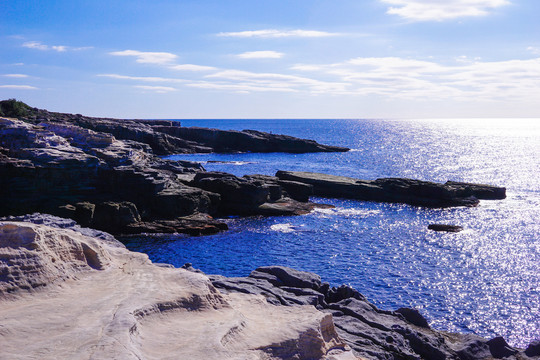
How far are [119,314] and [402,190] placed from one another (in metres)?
62.7

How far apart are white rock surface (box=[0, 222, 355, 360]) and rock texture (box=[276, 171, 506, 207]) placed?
5647 cm

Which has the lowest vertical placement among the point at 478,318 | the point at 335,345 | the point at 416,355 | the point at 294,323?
the point at 478,318

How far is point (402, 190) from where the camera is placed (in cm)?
7062

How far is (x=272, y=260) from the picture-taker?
41438mm

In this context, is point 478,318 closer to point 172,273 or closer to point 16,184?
point 172,273

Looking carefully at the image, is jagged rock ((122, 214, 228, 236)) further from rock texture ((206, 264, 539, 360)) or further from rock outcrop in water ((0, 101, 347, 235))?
rock texture ((206, 264, 539, 360))

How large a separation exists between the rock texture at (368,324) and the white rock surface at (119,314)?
9.16ft

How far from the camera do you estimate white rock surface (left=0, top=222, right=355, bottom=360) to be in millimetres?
11352

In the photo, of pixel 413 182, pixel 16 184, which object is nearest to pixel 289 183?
pixel 413 182

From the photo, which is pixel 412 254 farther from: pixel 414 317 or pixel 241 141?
pixel 241 141

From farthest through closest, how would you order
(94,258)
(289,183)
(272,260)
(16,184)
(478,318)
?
(289,183) < (16,184) < (272,260) < (478,318) < (94,258)

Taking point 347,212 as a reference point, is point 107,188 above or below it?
above

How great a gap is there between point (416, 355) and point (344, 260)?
22335 mm

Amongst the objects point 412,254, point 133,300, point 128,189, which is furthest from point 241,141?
point 133,300
